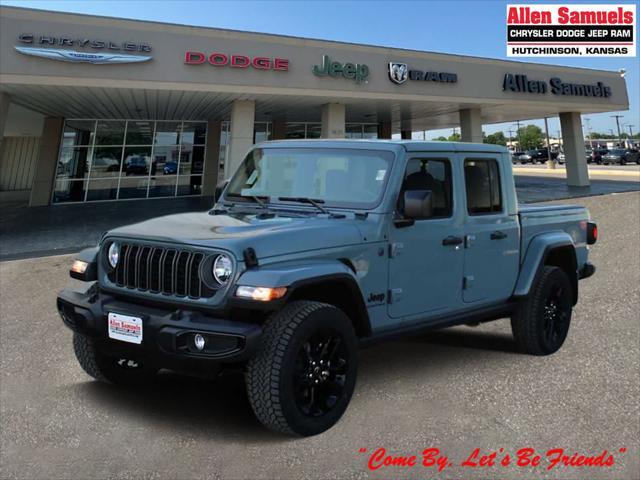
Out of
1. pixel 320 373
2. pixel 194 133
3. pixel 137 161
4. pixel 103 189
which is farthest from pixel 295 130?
pixel 320 373

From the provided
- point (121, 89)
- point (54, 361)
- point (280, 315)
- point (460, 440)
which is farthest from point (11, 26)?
point (460, 440)

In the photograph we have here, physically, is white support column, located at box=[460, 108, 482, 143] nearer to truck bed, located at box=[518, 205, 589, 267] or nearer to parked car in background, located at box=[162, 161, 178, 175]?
parked car in background, located at box=[162, 161, 178, 175]

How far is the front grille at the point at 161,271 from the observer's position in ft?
10.2

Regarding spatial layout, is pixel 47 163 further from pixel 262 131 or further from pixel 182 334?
pixel 182 334

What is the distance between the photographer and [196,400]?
3.71m

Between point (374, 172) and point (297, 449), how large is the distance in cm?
211

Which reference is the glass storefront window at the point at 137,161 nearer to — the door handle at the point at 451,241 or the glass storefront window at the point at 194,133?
the glass storefront window at the point at 194,133

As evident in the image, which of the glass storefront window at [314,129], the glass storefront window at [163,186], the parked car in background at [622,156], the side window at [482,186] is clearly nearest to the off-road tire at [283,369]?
the side window at [482,186]

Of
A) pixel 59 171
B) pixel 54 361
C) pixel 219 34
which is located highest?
pixel 219 34

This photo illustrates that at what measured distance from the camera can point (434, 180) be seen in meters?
4.22

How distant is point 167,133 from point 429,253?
834 inches

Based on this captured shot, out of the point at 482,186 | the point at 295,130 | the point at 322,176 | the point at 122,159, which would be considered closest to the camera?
the point at 322,176

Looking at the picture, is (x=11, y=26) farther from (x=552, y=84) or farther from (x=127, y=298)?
(x=552, y=84)

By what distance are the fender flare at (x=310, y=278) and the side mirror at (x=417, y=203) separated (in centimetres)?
64
